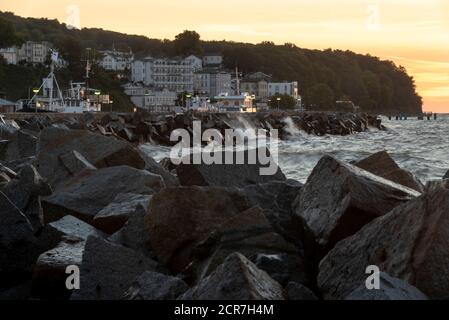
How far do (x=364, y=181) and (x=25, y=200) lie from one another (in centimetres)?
334

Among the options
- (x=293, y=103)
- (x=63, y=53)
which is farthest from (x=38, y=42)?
(x=293, y=103)

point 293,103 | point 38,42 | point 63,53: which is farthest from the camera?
point 38,42

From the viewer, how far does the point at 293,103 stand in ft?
431

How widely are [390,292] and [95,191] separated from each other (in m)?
4.34

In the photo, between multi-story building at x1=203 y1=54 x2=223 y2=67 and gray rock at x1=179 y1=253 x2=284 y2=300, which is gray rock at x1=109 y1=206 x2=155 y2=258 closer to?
gray rock at x1=179 y1=253 x2=284 y2=300

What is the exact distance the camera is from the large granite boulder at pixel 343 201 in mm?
5035

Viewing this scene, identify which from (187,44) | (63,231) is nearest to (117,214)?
(63,231)

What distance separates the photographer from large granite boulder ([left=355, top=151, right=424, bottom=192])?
7.04 m

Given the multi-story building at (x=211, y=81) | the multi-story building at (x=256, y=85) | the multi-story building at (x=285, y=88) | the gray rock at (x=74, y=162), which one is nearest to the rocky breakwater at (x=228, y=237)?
the gray rock at (x=74, y=162)

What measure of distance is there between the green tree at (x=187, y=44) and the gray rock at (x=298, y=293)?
159247mm

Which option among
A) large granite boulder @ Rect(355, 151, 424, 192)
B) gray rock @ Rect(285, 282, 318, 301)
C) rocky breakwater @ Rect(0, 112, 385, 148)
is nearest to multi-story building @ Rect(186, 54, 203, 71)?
rocky breakwater @ Rect(0, 112, 385, 148)

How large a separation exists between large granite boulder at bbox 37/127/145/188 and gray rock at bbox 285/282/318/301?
16.6ft
